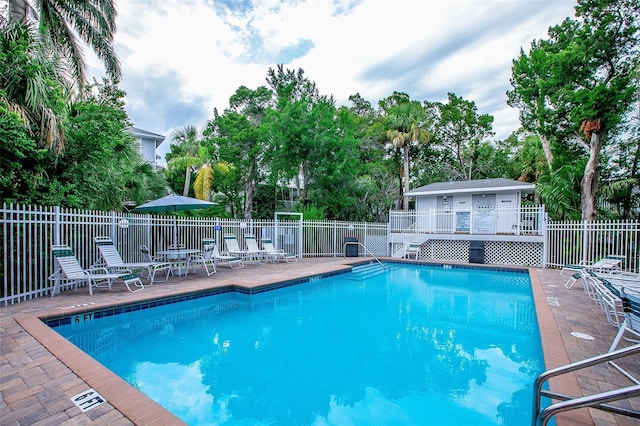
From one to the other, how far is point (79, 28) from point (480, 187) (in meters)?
18.7

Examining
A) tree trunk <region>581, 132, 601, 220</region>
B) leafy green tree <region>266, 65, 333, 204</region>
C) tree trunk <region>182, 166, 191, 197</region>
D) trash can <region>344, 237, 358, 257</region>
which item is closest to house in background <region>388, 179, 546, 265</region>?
tree trunk <region>581, 132, 601, 220</region>

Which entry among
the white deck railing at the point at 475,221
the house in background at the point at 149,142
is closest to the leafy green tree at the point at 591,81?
the white deck railing at the point at 475,221

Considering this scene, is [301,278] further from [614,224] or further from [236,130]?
[236,130]

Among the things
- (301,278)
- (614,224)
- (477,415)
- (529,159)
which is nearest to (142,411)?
(477,415)

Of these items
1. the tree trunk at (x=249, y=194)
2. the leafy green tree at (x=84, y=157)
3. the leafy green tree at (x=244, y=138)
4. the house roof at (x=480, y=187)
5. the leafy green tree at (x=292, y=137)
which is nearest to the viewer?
the leafy green tree at (x=84, y=157)

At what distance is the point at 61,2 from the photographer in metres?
10.4

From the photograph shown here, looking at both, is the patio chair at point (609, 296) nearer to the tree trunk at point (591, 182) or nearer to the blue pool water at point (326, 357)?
the blue pool water at point (326, 357)

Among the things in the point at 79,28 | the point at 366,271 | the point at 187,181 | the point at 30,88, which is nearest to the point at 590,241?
the point at 366,271

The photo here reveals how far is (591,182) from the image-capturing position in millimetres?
12547

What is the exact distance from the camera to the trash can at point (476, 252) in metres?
13.4

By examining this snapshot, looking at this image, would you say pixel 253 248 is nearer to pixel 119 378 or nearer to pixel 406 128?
pixel 119 378

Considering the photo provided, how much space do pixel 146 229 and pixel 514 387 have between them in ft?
30.0

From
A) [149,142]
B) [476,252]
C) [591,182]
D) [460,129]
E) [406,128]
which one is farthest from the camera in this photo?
[460,129]

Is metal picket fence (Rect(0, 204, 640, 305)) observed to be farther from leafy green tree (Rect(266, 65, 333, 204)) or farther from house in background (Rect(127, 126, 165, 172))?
house in background (Rect(127, 126, 165, 172))
